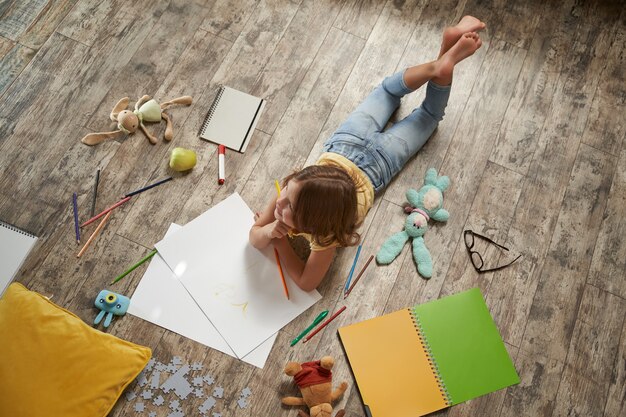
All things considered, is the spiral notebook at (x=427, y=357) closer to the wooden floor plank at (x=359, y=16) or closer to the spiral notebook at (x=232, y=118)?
the spiral notebook at (x=232, y=118)

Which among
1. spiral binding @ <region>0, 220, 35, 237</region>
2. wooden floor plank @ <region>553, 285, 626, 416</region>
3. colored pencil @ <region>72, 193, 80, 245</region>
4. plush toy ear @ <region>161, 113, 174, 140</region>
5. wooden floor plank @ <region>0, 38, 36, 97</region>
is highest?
wooden floor plank @ <region>0, 38, 36, 97</region>

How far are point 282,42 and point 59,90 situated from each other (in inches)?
26.2

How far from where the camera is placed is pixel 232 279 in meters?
1.42

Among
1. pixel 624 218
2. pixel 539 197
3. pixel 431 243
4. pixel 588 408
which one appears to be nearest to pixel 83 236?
pixel 431 243

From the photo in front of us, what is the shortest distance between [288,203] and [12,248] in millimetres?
747

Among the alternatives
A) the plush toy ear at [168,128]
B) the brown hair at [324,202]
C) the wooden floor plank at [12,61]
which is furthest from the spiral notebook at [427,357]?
the wooden floor plank at [12,61]

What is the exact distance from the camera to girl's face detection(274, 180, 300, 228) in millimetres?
1201

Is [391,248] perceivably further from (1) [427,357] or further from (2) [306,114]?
(2) [306,114]

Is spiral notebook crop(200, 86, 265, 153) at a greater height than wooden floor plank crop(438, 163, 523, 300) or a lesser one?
greater

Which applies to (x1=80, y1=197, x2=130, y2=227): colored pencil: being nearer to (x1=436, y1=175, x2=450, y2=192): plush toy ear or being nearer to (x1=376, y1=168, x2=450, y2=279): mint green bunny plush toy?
(x1=376, y1=168, x2=450, y2=279): mint green bunny plush toy

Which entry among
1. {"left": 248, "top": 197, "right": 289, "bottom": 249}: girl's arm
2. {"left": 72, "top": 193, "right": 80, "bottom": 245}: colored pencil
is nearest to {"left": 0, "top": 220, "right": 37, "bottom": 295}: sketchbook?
{"left": 72, "top": 193, "right": 80, "bottom": 245}: colored pencil

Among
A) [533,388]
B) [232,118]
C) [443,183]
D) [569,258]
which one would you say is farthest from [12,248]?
[569,258]

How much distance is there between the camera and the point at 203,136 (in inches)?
61.8

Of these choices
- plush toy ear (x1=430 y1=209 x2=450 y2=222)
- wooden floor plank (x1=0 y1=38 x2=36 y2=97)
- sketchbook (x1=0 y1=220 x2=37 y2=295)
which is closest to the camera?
sketchbook (x1=0 y1=220 x2=37 y2=295)
